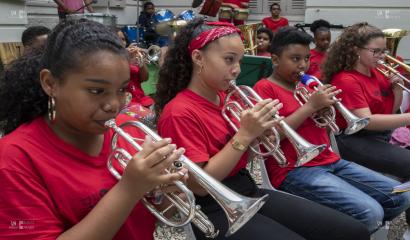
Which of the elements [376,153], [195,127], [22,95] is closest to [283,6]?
[376,153]

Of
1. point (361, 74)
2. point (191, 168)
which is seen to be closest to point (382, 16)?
point (361, 74)

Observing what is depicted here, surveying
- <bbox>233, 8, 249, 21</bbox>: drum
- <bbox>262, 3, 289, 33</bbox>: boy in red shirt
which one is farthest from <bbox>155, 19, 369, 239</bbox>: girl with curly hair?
<bbox>262, 3, 289, 33</bbox>: boy in red shirt

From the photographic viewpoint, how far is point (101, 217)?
4.28 feet

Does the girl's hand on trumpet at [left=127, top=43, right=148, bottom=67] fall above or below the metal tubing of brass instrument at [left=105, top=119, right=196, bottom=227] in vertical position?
above

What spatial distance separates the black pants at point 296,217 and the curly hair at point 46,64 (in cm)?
84

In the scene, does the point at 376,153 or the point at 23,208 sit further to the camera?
the point at 376,153

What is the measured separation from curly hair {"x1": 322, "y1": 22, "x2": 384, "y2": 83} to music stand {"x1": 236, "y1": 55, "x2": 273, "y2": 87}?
88 cm

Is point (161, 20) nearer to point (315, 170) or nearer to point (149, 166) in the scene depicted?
point (315, 170)

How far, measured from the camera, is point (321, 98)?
8.49 feet

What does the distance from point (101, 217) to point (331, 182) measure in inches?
60.2

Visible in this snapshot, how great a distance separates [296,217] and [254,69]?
228 cm

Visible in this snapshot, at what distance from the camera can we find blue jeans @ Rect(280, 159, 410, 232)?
7.81 feet

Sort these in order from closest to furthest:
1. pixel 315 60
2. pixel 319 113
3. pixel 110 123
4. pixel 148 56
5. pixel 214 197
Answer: pixel 110 123 → pixel 214 197 → pixel 319 113 → pixel 148 56 → pixel 315 60

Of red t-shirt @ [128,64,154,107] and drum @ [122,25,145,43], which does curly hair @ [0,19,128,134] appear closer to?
red t-shirt @ [128,64,154,107]
